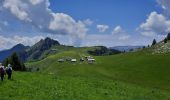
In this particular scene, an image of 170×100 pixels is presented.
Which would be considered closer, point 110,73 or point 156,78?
point 156,78

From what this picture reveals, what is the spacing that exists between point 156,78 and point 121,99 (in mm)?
101317

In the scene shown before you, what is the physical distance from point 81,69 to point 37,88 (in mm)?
125224

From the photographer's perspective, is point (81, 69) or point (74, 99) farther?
point (81, 69)

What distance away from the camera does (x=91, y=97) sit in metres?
41.4

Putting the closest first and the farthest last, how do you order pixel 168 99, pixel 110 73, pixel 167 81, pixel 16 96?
pixel 16 96
pixel 168 99
pixel 167 81
pixel 110 73

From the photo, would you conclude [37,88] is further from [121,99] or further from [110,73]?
[110,73]

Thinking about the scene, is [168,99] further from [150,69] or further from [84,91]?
[150,69]

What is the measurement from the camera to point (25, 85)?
4594 centimetres

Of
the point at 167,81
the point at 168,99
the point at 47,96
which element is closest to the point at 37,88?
the point at 47,96

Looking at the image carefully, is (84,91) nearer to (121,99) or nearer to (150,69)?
(121,99)

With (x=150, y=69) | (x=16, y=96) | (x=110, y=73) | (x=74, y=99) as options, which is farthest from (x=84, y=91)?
(x=150, y=69)

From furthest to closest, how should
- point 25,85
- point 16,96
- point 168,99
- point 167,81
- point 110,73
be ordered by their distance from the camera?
point 110,73, point 167,81, point 168,99, point 25,85, point 16,96

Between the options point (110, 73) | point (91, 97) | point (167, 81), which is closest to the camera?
point (91, 97)

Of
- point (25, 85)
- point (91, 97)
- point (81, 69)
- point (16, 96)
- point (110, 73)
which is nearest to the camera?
point (16, 96)
